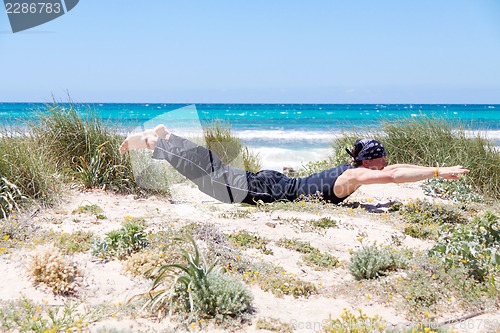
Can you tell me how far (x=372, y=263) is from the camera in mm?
3893

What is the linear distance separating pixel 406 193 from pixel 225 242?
3791 millimetres

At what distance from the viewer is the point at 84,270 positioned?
13.0 feet

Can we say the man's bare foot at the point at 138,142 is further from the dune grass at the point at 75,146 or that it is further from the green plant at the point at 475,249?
the green plant at the point at 475,249

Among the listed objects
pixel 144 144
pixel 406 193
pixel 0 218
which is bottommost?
pixel 406 193

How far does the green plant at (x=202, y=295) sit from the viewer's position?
128 inches

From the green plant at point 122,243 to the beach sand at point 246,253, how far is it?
0.31ft

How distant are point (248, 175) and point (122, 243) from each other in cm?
261

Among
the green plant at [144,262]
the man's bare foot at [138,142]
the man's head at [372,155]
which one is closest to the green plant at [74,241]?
the green plant at [144,262]

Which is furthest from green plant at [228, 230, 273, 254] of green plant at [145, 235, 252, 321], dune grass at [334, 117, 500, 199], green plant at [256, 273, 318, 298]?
dune grass at [334, 117, 500, 199]

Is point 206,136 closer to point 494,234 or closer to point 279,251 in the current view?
point 279,251

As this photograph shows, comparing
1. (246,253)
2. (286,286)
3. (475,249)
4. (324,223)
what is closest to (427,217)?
(324,223)

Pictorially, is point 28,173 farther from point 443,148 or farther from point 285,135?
point 285,135

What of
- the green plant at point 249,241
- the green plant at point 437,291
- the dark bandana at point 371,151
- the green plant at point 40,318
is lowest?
the green plant at point 437,291

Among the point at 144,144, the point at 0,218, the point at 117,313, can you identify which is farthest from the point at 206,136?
the point at 117,313
